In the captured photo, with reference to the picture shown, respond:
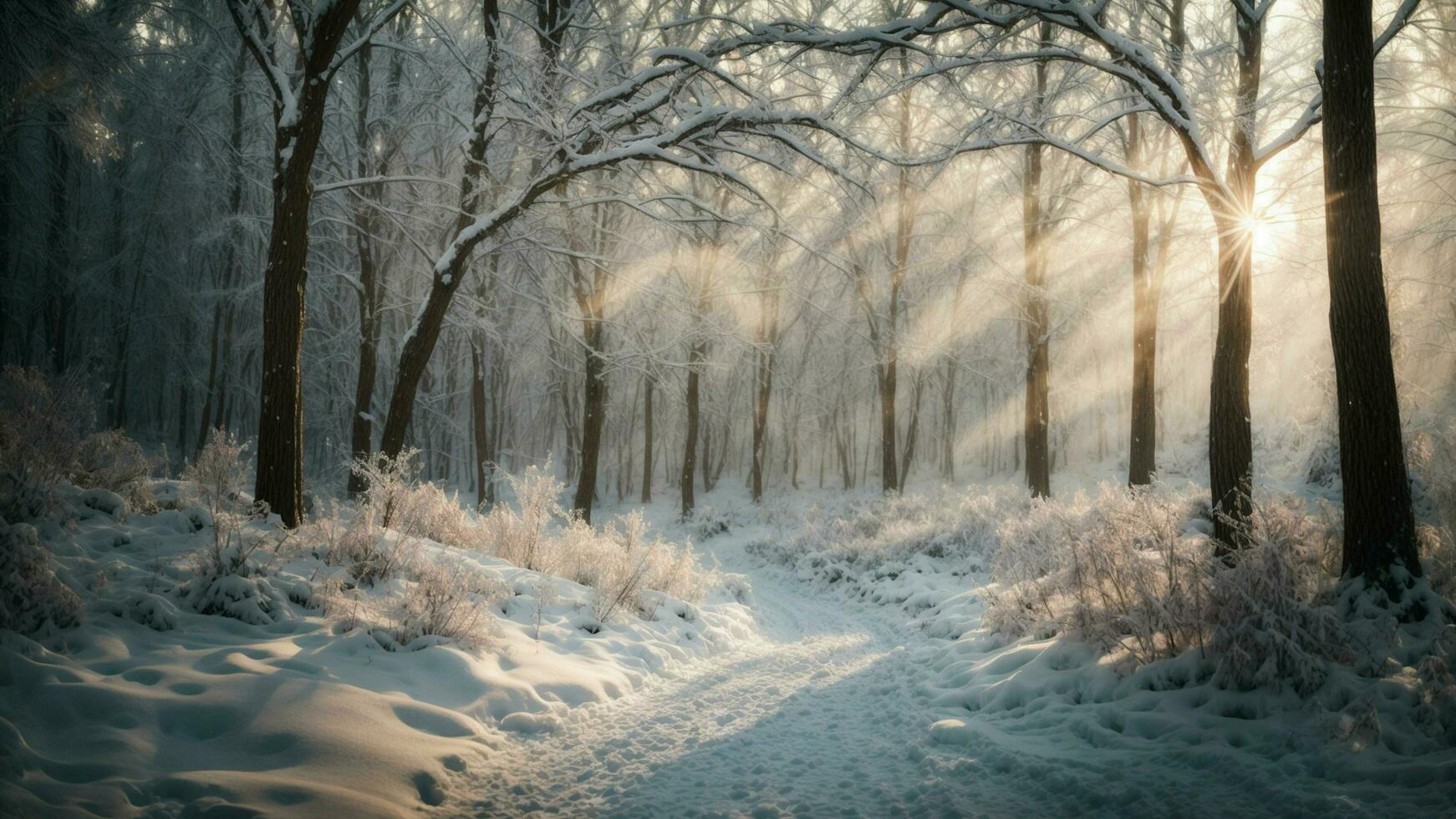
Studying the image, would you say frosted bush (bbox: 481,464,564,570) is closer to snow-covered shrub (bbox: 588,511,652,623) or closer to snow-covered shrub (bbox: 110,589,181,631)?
snow-covered shrub (bbox: 588,511,652,623)

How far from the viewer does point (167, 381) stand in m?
30.8

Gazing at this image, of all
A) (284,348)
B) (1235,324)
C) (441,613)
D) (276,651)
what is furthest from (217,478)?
(1235,324)

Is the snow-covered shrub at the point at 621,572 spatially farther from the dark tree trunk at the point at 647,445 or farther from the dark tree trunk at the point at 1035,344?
the dark tree trunk at the point at 647,445

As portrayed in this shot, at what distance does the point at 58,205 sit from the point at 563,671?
31.5 m

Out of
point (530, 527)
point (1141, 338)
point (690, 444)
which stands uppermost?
point (1141, 338)

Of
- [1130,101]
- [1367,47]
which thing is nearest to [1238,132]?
[1367,47]

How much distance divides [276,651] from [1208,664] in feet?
19.3

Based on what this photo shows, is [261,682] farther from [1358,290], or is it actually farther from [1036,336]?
[1036,336]

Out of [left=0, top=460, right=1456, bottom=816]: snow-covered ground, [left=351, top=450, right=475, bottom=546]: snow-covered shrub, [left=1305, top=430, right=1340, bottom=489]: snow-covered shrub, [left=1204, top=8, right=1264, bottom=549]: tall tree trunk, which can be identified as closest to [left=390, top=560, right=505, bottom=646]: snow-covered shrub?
[left=0, top=460, right=1456, bottom=816]: snow-covered ground

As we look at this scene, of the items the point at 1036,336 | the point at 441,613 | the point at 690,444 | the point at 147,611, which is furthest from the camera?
the point at 690,444

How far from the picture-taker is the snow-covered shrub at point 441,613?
456cm

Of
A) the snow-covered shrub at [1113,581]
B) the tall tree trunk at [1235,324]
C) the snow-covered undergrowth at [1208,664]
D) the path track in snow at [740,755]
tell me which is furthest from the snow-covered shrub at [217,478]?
the tall tree trunk at [1235,324]

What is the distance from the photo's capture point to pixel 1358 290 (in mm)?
4371

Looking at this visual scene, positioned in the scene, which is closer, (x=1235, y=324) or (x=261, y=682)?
(x=261, y=682)
